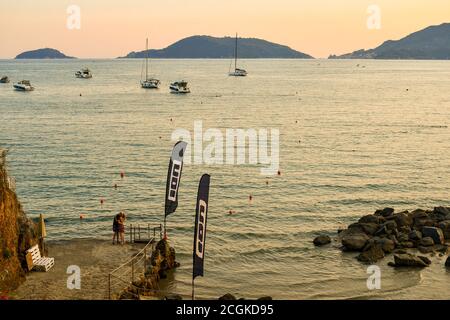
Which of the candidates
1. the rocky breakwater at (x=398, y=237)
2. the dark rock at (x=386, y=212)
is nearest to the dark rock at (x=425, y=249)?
the rocky breakwater at (x=398, y=237)

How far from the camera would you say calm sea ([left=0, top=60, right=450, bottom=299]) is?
27969 millimetres

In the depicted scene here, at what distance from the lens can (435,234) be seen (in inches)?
1257

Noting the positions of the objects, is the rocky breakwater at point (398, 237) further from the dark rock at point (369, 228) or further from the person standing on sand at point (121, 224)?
the person standing on sand at point (121, 224)

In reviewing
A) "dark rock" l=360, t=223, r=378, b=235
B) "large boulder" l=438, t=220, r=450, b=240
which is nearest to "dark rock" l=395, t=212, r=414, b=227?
"dark rock" l=360, t=223, r=378, b=235

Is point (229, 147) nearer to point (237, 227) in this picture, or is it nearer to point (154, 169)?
point (154, 169)

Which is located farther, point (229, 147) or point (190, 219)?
point (229, 147)

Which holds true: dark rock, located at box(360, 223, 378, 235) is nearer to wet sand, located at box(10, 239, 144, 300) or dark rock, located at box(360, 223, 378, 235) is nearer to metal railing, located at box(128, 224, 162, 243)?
metal railing, located at box(128, 224, 162, 243)

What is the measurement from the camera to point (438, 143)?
6731 cm

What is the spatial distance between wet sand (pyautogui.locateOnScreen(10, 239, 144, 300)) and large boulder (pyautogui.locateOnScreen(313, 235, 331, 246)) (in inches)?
421

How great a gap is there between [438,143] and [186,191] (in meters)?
36.9

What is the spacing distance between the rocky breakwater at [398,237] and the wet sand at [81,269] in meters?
11.9

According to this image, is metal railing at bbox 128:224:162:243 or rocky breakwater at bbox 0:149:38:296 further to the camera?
metal railing at bbox 128:224:162:243

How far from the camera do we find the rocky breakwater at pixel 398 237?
96.7ft
